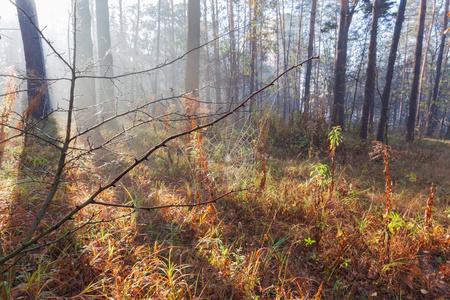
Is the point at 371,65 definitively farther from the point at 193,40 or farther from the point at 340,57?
Answer: the point at 193,40

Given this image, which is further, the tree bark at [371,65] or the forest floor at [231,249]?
the tree bark at [371,65]

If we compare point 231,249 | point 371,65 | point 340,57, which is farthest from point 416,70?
point 231,249

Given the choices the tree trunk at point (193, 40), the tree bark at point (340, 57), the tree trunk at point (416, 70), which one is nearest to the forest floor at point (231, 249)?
the tree trunk at point (193, 40)

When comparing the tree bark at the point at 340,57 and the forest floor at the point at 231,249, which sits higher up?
the tree bark at the point at 340,57

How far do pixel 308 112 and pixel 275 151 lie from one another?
1.96m

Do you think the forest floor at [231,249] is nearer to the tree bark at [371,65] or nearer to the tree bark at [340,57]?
the tree bark at [371,65]

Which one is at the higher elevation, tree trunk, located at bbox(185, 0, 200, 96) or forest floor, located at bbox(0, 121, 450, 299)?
tree trunk, located at bbox(185, 0, 200, 96)

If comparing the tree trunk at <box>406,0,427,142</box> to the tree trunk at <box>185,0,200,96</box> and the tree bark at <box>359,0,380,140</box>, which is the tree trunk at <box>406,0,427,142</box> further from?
the tree trunk at <box>185,0,200,96</box>

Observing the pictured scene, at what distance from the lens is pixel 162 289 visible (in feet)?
6.06

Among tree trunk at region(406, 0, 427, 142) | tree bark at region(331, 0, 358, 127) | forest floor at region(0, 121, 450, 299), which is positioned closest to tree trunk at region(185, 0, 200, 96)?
tree bark at region(331, 0, 358, 127)

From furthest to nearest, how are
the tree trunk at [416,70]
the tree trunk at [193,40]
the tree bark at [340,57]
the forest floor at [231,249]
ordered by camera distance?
the tree trunk at [416,70] < the tree bark at [340,57] < the tree trunk at [193,40] < the forest floor at [231,249]

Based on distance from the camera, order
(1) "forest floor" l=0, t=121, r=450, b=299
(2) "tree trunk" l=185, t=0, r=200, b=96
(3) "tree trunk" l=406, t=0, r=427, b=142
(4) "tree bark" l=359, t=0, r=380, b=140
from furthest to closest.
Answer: (3) "tree trunk" l=406, t=0, r=427, b=142
(2) "tree trunk" l=185, t=0, r=200, b=96
(4) "tree bark" l=359, t=0, r=380, b=140
(1) "forest floor" l=0, t=121, r=450, b=299

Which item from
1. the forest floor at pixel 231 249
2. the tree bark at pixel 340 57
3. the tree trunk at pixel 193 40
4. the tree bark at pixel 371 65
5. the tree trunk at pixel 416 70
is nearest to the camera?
the forest floor at pixel 231 249

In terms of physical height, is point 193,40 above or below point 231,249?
above
